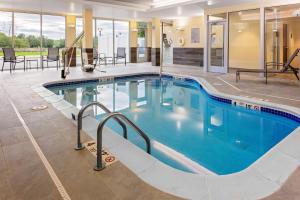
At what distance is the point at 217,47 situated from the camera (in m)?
10.6

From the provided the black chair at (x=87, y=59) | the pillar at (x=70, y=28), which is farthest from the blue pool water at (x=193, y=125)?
the pillar at (x=70, y=28)

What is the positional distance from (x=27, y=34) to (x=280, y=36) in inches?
430

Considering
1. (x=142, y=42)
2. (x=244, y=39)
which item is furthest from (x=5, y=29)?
(x=244, y=39)

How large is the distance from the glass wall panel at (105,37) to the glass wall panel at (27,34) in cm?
345

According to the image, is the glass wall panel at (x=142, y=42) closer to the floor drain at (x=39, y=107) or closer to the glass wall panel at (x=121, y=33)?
the glass wall panel at (x=121, y=33)

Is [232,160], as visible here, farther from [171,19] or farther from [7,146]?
[171,19]

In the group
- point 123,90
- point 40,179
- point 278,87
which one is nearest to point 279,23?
point 278,87

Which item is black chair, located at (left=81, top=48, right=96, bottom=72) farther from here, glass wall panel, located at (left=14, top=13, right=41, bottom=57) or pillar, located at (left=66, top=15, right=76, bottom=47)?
glass wall panel, located at (left=14, top=13, right=41, bottom=57)

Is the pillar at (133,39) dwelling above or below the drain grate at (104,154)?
above

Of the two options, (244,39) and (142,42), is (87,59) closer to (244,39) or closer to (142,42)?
(244,39)

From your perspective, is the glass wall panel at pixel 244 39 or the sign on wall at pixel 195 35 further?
the sign on wall at pixel 195 35

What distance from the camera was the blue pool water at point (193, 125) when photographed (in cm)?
337

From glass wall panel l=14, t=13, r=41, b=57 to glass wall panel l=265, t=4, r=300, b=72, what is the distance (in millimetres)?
10234

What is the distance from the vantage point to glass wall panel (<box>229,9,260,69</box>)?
942cm
